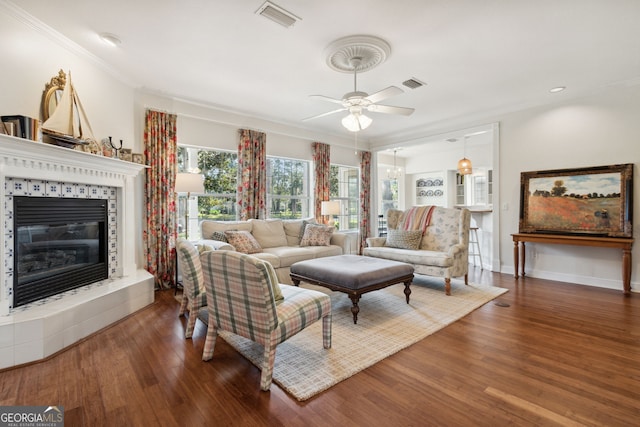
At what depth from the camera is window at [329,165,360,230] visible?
23.8 feet

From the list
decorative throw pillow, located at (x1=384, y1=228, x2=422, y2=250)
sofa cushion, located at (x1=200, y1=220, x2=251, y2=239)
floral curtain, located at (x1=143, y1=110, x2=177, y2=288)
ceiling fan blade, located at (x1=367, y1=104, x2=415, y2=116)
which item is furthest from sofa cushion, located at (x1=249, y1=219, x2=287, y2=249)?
ceiling fan blade, located at (x1=367, y1=104, x2=415, y2=116)

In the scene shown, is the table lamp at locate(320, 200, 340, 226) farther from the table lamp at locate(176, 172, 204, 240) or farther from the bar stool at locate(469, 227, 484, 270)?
the bar stool at locate(469, 227, 484, 270)

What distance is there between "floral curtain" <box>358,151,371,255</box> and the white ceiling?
2.73 m

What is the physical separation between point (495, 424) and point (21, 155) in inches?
149

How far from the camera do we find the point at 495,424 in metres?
1.60

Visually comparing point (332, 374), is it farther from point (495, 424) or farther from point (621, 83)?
point (621, 83)

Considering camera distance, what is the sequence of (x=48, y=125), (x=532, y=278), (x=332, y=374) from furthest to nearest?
(x=532, y=278) < (x=48, y=125) < (x=332, y=374)

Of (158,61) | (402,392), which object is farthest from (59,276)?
→ (402,392)

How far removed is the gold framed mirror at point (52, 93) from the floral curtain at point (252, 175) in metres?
2.52

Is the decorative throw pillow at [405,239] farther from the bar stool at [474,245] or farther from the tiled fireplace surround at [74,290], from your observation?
the tiled fireplace surround at [74,290]

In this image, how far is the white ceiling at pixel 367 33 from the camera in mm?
2500

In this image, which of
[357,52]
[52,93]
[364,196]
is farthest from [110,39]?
[364,196]

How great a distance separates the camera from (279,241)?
16.6 feet

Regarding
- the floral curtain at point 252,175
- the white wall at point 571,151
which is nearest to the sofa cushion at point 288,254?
the floral curtain at point 252,175
